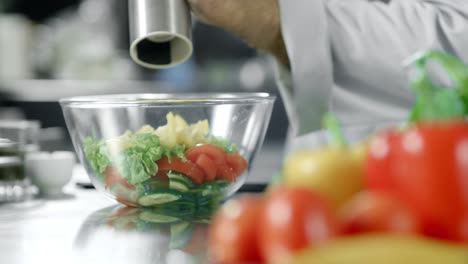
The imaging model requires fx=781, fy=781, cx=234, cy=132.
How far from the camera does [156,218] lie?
103 cm

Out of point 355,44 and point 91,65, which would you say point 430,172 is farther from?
point 91,65

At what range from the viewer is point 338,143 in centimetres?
48

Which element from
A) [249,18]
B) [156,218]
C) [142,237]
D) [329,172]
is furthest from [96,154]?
[329,172]

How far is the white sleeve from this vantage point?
4.46 feet

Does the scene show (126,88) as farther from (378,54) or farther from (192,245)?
(192,245)

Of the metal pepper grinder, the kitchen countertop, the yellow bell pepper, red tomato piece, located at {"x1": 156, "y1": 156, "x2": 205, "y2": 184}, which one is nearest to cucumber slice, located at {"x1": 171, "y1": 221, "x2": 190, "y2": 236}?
the kitchen countertop

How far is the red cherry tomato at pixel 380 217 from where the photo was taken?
394 millimetres

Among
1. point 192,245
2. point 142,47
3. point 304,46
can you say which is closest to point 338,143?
point 192,245

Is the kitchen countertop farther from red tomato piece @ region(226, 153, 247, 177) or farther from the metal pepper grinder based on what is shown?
the metal pepper grinder

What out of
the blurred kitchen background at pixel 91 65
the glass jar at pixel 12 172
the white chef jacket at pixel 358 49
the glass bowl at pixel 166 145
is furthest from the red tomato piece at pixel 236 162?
the blurred kitchen background at pixel 91 65

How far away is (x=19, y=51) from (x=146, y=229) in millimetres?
2969

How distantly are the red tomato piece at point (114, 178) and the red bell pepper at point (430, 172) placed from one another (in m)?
0.68

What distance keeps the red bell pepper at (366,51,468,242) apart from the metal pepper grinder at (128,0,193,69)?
2.41 ft

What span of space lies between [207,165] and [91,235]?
0.22 m
